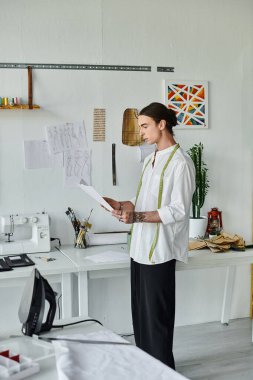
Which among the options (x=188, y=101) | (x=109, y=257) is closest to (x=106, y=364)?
(x=109, y=257)

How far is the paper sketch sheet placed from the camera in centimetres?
309

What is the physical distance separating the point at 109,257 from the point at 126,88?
1.32 m

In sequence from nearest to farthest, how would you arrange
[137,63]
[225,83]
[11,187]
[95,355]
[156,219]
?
1. [95,355]
2. [156,219]
3. [11,187]
4. [137,63]
5. [225,83]

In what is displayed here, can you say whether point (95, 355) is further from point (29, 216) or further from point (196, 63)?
point (196, 63)

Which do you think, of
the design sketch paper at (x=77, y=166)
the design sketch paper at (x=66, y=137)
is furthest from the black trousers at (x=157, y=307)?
the design sketch paper at (x=66, y=137)

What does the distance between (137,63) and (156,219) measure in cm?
155

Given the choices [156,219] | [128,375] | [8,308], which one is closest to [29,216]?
[8,308]

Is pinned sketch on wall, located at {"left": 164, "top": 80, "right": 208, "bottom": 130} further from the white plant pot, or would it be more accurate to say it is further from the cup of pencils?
the cup of pencils

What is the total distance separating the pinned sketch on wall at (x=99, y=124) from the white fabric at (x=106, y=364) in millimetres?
2198

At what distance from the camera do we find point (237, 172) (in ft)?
13.5

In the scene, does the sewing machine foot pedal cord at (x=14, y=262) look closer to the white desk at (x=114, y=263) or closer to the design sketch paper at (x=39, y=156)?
the white desk at (x=114, y=263)

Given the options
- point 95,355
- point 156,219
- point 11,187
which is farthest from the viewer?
point 11,187

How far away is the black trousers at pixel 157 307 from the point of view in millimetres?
2732

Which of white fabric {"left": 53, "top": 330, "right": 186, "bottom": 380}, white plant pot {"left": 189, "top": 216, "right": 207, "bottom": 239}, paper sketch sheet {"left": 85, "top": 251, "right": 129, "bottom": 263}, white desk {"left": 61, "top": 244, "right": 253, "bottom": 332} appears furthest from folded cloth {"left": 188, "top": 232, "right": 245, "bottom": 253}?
white fabric {"left": 53, "top": 330, "right": 186, "bottom": 380}
